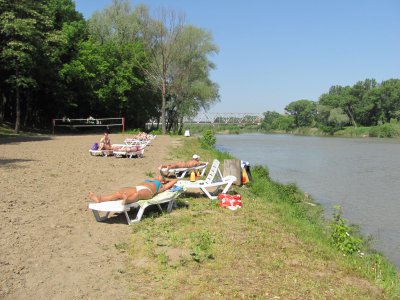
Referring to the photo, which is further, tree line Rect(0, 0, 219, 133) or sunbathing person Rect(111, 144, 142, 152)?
tree line Rect(0, 0, 219, 133)

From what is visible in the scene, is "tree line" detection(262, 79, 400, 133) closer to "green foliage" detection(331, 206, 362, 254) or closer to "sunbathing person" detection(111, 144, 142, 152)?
"sunbathing person" detection(111, 144, 142, 152)

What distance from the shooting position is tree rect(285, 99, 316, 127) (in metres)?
119

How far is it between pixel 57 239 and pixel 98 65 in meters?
33.1

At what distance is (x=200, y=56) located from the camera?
4675 cm

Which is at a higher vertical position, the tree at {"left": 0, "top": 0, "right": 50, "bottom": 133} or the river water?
A: the tree at {"left": 0, "top": 0, "right": 50, "bottom": 133}

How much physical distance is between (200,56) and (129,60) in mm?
8273

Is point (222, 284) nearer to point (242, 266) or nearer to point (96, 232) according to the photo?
point (242, 266)

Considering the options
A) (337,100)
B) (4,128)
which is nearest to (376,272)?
(4,128)

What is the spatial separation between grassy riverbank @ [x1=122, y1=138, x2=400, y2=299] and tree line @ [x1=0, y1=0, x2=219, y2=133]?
21877 mm

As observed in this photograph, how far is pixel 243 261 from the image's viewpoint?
5.82 meters

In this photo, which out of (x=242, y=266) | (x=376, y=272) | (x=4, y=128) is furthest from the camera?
(x=4, y=128)

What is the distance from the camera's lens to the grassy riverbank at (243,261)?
4969mm

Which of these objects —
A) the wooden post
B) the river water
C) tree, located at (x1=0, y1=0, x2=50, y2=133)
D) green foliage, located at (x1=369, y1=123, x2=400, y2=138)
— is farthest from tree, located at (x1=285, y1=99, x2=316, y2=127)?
the wooden post

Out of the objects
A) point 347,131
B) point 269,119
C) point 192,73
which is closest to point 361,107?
point 347,131
